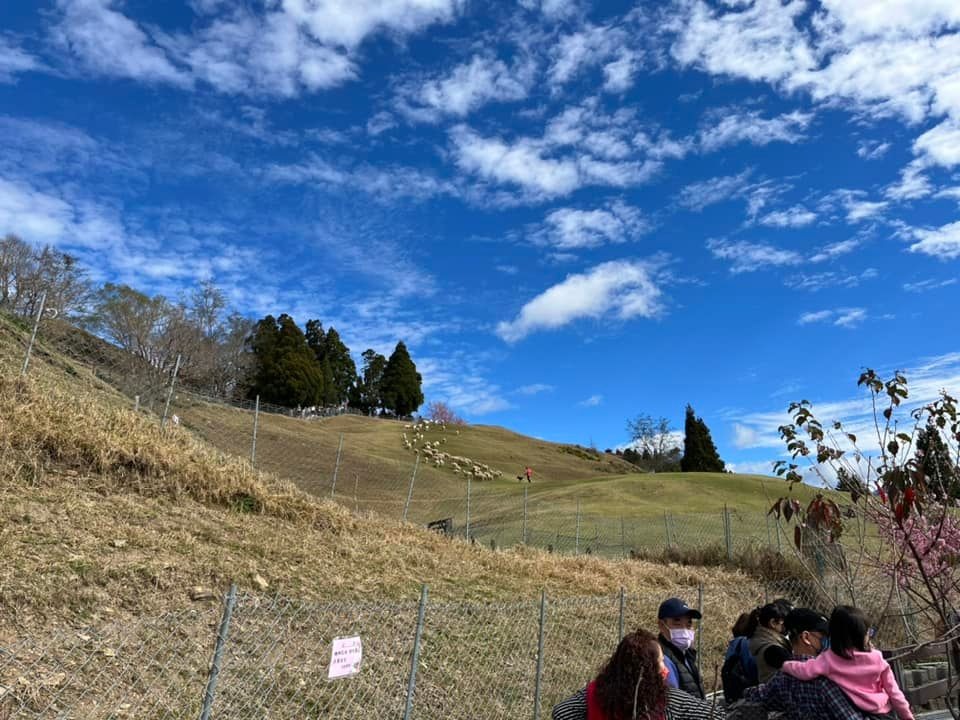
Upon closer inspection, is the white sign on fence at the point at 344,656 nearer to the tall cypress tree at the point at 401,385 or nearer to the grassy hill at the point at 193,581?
the grassy hill at the point at 193,581

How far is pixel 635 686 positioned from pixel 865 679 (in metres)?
1.42

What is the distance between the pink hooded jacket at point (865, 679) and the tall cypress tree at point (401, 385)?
78903 mm

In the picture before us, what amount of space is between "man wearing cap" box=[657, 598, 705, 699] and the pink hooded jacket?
807 mm

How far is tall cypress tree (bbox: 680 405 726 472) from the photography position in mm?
62938

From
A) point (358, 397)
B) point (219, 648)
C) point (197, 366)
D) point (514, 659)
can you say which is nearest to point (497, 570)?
point (514, 659)

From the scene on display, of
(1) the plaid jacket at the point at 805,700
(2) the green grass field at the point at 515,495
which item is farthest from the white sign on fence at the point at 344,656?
(2) the green grass field at the point at 515,495

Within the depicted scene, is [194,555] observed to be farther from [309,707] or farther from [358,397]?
[358,397]

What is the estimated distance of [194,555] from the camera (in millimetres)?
6160

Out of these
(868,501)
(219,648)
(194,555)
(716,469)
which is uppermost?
(716,469)

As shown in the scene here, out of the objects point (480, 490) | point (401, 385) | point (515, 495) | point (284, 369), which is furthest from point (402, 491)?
point (401, 385)

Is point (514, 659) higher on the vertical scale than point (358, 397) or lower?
lower

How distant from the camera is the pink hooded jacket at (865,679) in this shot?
9.95 ft

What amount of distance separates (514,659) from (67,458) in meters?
5.46

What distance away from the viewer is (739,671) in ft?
13.8
